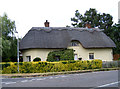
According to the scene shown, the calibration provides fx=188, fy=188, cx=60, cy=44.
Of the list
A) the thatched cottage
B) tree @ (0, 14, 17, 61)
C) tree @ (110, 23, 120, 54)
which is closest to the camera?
tree @ (0, 14, 17, 61)

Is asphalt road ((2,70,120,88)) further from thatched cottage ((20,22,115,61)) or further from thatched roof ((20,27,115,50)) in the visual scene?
thatched roof ((20,27,115,50))

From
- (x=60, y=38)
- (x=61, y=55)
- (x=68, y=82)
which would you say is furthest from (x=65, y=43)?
(x=68, y=82)

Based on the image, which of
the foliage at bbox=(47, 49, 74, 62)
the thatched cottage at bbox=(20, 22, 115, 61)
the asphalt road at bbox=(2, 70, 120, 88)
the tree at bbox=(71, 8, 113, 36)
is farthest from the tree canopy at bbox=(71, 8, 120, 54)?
the asphalt road at bbox=(2, 70, 120, 88)

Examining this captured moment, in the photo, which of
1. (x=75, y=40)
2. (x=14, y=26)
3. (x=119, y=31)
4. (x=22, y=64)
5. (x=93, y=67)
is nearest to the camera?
(x=22, y=64)

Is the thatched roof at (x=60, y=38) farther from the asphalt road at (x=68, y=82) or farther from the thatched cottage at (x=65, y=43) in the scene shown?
the asphalt road at (x=68, y=82)

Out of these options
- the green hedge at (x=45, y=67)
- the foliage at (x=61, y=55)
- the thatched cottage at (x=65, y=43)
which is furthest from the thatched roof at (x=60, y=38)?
the green hedge at (x=45, y=67)

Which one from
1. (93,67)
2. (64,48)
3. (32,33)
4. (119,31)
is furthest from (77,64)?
(119,31)

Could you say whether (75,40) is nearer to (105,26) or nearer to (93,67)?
(93,67)

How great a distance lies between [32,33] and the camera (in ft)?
103

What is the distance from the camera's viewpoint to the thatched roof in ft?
97.6

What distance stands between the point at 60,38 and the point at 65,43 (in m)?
1.52

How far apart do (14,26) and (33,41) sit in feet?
12.1

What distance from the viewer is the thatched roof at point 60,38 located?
29734 millimetres

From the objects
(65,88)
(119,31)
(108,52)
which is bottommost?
(65,88)
